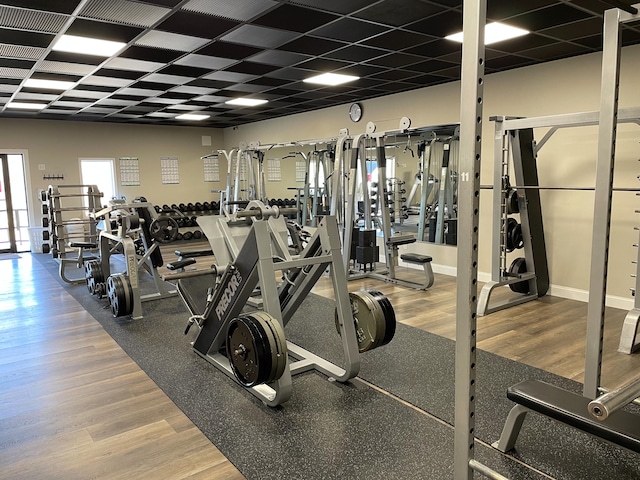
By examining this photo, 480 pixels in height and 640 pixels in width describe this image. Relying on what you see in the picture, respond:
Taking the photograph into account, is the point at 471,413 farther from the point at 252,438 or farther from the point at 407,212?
the point at 407,212

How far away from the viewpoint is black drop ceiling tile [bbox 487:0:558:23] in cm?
302

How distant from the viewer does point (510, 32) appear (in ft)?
12.1

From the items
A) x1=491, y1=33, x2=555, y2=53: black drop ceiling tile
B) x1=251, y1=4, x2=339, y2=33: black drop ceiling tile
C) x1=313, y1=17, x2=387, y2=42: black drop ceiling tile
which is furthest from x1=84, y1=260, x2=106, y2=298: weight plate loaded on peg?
x1=491, y1=33, x2=555, y2=53: black drop ceiling tile

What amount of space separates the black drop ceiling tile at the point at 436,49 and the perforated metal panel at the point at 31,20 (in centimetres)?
285

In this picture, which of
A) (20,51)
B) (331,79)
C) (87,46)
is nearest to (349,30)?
(331,79)

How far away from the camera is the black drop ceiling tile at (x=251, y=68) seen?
4.61 meters

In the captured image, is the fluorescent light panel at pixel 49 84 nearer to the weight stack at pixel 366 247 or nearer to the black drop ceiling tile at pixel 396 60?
the black drop ceiling tile at pixel 396 60

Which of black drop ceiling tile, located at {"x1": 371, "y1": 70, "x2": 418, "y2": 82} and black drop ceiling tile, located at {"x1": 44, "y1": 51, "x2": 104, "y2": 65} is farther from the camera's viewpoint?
black drop ceiling tile, located at {"x1": 371, "y1": 70, "x2": 418, "y2": 82}

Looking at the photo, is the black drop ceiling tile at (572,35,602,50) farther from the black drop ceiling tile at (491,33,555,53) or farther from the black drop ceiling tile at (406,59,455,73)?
the black drop ceiling tile at (406,59,455,73)

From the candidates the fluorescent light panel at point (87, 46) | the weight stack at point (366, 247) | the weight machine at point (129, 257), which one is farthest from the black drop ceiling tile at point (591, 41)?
the weight machine at point (129, 257)

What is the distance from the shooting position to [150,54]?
13.8ft

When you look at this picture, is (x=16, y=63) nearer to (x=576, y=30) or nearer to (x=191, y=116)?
(x=191, y=116)

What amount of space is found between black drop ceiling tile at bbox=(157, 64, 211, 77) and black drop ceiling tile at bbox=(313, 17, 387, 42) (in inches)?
67.2

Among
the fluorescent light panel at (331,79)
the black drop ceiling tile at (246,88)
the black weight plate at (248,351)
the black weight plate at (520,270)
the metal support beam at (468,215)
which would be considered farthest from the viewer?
the black drop ceiling tile at (246,88)
